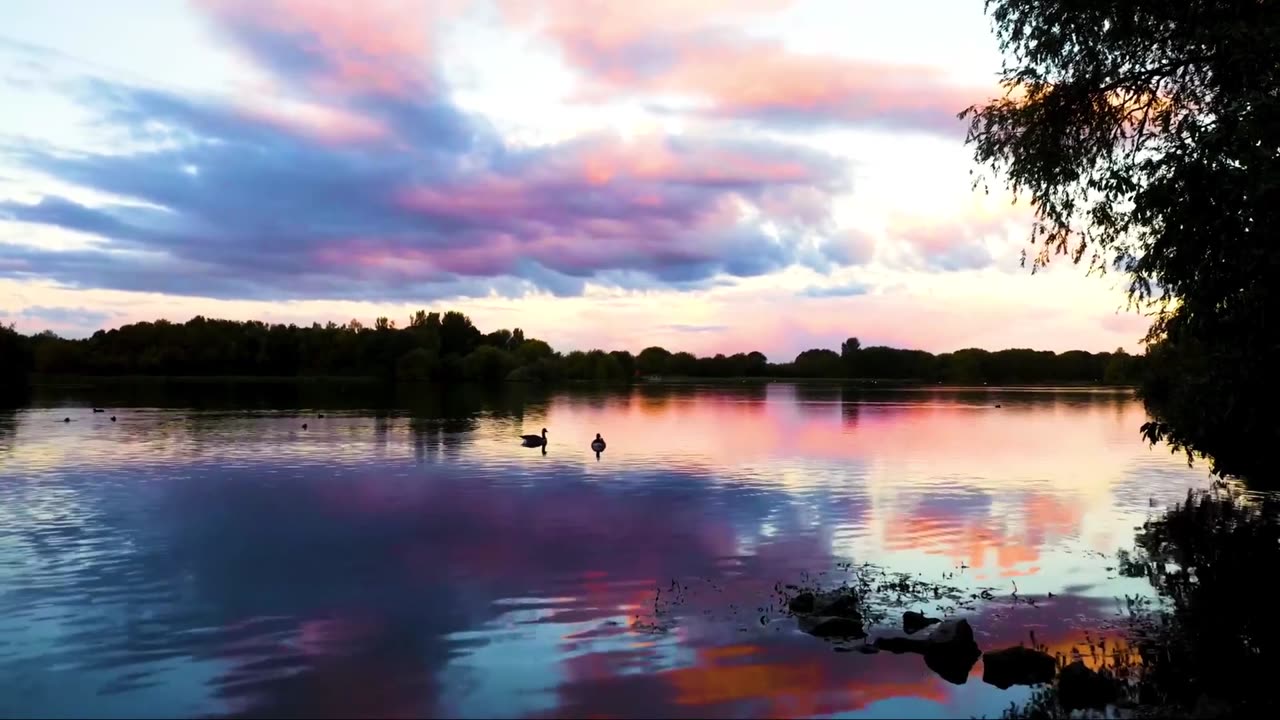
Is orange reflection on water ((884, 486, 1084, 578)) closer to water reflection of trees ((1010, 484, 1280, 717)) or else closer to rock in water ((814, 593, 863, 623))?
water reflection of trees ((1010, 484, 1280, 717))

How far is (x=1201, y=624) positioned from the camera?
18125mm

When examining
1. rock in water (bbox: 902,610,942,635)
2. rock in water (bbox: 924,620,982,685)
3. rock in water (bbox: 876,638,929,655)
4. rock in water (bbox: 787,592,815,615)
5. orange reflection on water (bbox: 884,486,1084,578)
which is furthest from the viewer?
orange reflection on water (bbox: 884,486,1084,578)

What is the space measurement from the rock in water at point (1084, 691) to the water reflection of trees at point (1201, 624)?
0.54 ft

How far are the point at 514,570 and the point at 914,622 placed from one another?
11.3 metres

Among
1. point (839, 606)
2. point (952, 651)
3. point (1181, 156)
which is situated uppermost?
point (1181, 156)

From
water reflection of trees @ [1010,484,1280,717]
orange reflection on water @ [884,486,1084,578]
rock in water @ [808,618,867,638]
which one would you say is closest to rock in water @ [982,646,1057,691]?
water reflection of trees @ [1010,484,1280,717]

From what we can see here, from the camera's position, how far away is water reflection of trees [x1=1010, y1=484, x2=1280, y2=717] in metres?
13.7

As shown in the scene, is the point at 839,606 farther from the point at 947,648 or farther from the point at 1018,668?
the point at 1018,668

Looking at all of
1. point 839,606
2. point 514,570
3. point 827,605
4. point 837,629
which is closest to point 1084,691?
point 837,629

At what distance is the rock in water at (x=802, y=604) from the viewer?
1930 centimetres

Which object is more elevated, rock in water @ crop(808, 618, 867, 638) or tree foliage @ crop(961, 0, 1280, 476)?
tree foliage @ crop(961, 0, 1280, 476)

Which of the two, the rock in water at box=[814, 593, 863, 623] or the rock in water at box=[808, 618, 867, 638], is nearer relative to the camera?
the rock in water at box=[808, 618, 867, 638]

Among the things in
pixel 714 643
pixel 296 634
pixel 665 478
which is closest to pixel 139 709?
pixel 296 634

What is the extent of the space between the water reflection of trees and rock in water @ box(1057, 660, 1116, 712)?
16 centimetres
